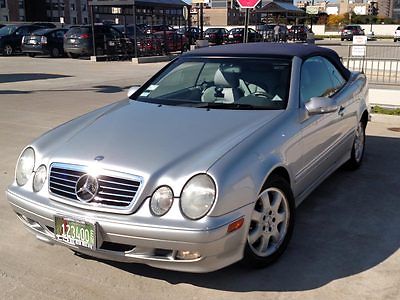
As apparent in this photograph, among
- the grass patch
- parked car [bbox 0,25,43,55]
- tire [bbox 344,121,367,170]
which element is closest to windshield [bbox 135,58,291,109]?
tire [bbox 344,121,367,170]

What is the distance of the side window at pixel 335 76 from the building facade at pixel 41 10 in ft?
288

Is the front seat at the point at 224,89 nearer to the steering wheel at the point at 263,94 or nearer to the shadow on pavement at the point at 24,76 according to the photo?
the steering wheel at the point at 263,94

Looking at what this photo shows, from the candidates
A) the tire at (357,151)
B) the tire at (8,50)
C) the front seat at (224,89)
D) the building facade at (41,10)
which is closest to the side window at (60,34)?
the tire at (8,50)

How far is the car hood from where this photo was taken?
320 cm

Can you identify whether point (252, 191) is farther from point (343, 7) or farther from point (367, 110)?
point (343, 7)

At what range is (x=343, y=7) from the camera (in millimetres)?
154125

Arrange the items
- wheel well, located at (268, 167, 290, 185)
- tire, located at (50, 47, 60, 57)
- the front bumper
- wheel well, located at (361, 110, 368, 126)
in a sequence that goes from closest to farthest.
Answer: the front bumper < wheel well, located at (268, 167, 290, 185) < wheel well, located at (361, 110, 368, 126) < tire, located at (50, 47, 60, 57)

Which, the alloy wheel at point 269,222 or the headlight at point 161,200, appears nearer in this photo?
the headlight at point 161,200

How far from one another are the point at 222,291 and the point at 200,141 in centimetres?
101

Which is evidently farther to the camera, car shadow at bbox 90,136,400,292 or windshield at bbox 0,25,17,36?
windshield at bbox 0,25,17,36

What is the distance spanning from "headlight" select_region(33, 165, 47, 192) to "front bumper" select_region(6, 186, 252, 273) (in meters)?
0.17

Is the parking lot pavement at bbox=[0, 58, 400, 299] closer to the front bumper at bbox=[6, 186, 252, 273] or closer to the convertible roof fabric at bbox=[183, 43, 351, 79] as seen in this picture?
the front bumper at bbox=[6, 186, 252, 273]

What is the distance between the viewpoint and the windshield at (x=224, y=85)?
4309 millimetres

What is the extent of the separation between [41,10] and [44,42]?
73.4 metres
